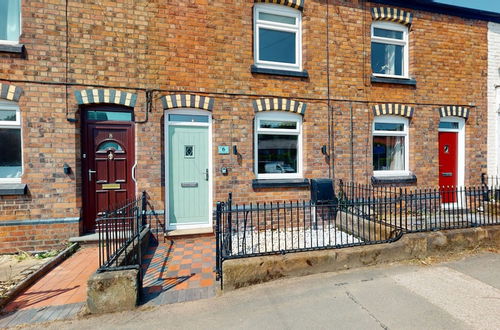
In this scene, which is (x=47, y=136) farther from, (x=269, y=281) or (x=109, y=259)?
(x=269, y=281)

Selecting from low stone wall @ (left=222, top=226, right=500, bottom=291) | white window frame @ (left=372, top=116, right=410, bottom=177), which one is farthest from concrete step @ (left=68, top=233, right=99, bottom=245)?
white window frame @ (left=372, top=116, right=410, bottom=177)

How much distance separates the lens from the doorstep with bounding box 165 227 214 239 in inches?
216

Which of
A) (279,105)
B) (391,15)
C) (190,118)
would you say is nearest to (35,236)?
(190,118)

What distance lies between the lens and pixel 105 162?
5391 millimetres

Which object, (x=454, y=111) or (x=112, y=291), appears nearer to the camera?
(x=112, y=291)

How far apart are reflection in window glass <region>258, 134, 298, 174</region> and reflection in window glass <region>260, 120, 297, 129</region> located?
0.23m

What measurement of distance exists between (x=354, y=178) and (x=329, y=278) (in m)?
3.59

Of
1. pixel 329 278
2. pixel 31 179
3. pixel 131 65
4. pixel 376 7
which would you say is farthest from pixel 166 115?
pixel 376 7

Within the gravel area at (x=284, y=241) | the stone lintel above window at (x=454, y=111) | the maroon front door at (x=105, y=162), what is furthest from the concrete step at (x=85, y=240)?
the stone lintel above window at (x=454, y=111)

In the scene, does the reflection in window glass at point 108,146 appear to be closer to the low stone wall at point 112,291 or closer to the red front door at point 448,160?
the low stone wall at point 112,291

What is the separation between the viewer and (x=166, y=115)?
563cm

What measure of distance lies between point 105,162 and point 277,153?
3889 mm

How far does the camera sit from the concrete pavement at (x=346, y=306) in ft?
9.09

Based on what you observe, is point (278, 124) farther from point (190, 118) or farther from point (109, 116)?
point (109, 116)
